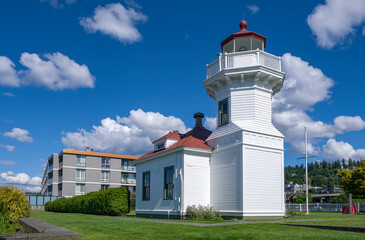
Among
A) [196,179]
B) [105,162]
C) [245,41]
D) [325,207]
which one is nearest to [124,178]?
[105,162]

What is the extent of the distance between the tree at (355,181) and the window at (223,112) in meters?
20.3

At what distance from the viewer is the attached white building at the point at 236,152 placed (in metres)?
17.6

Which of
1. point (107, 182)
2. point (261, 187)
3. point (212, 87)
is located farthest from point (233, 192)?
point (107, 182)

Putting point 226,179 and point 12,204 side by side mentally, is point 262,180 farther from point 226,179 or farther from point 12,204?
point 12,204

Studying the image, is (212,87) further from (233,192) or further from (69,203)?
(69,203)

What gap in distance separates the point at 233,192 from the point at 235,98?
5411 millimetres

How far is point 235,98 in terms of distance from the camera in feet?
64.4

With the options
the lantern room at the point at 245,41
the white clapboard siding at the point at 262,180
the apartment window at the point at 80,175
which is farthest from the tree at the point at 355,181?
the apartment window at the point at 80,175

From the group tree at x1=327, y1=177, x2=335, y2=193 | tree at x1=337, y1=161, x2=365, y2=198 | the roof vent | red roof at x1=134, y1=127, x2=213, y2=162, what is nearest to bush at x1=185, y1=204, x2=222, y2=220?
red roof at x1=134, y1=127, x2=213, y2=162

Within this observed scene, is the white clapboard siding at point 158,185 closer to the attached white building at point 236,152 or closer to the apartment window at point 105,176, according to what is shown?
the attached white building at point 236,152

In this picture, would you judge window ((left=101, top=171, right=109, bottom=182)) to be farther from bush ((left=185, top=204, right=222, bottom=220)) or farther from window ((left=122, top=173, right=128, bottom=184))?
bush ((left=185, top=204, right=222, bottom=220))

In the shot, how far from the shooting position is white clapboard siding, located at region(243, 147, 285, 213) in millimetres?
17266

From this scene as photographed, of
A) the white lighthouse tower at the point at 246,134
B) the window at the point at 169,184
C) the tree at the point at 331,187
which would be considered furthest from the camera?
the tree at the point at 331,187

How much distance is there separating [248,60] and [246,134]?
4484 millimetres
